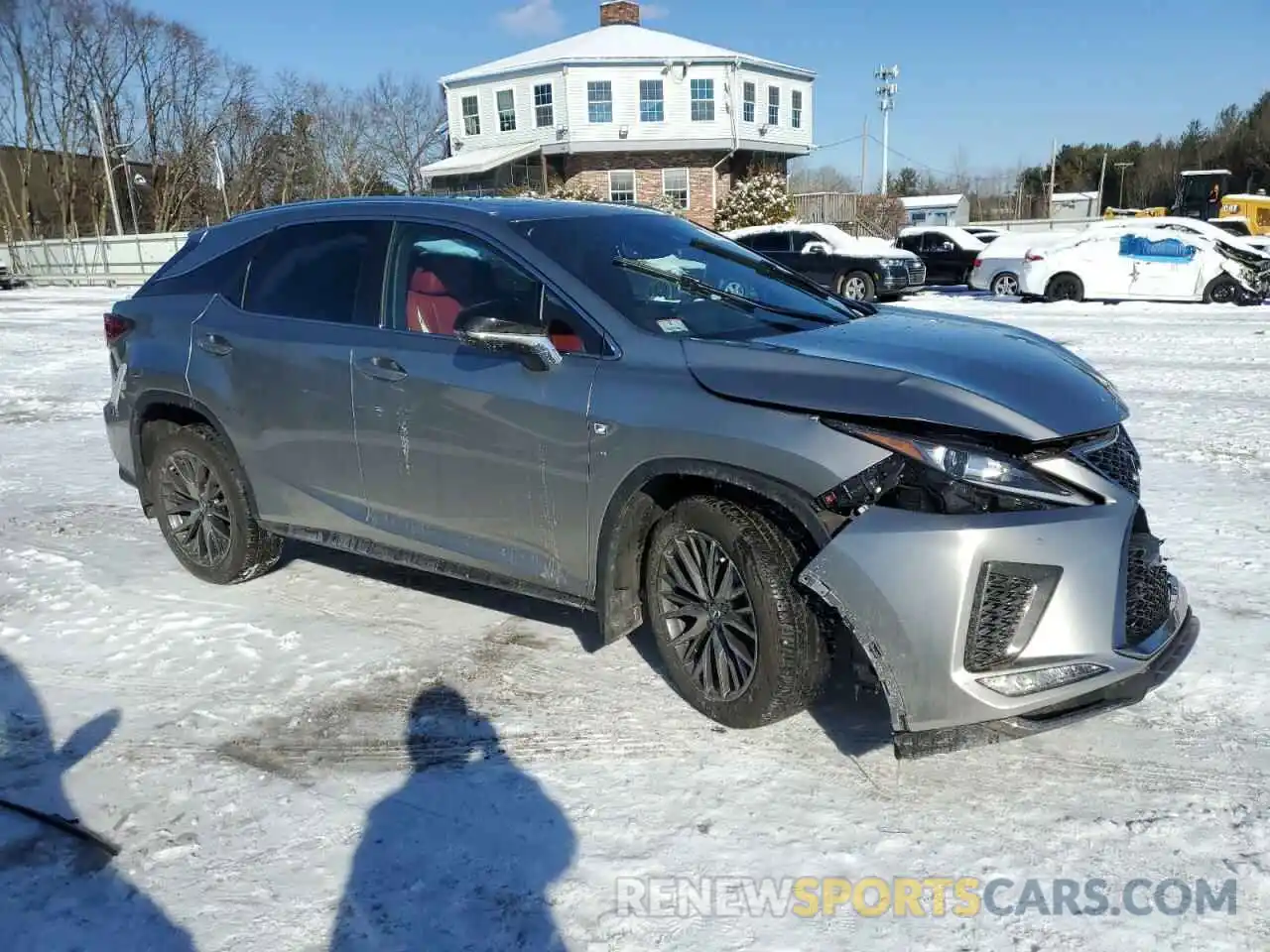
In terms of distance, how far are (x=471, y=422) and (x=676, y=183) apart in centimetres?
3486

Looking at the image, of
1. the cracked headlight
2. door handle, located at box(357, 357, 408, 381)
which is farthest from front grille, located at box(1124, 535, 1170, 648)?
door handle, located at box(357, 357, 408, 381)

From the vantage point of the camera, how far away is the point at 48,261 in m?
42.2

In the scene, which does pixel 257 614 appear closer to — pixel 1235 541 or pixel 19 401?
pixel 1235 541

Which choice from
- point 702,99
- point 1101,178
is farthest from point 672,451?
point 1101,178

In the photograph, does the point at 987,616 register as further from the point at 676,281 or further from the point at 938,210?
the point at 938,210

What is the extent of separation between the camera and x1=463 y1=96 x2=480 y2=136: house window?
38938 mm

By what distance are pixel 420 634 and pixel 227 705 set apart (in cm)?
87

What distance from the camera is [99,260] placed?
40.1 meters

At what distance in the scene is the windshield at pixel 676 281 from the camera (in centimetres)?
369

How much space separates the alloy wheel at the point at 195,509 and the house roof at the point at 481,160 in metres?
32.1

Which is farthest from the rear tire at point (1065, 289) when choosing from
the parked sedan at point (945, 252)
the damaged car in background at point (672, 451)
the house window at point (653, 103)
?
the house window at point (653, 103)

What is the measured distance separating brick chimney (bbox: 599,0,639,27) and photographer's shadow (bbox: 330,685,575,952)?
138ft

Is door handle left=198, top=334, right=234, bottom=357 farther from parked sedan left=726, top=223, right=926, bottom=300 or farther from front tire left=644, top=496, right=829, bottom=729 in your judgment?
parked sedan left=726, top=223, right=926, bottom=300

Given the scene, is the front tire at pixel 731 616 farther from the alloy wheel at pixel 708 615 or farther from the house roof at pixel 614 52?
the house roof at pixel 614 52
